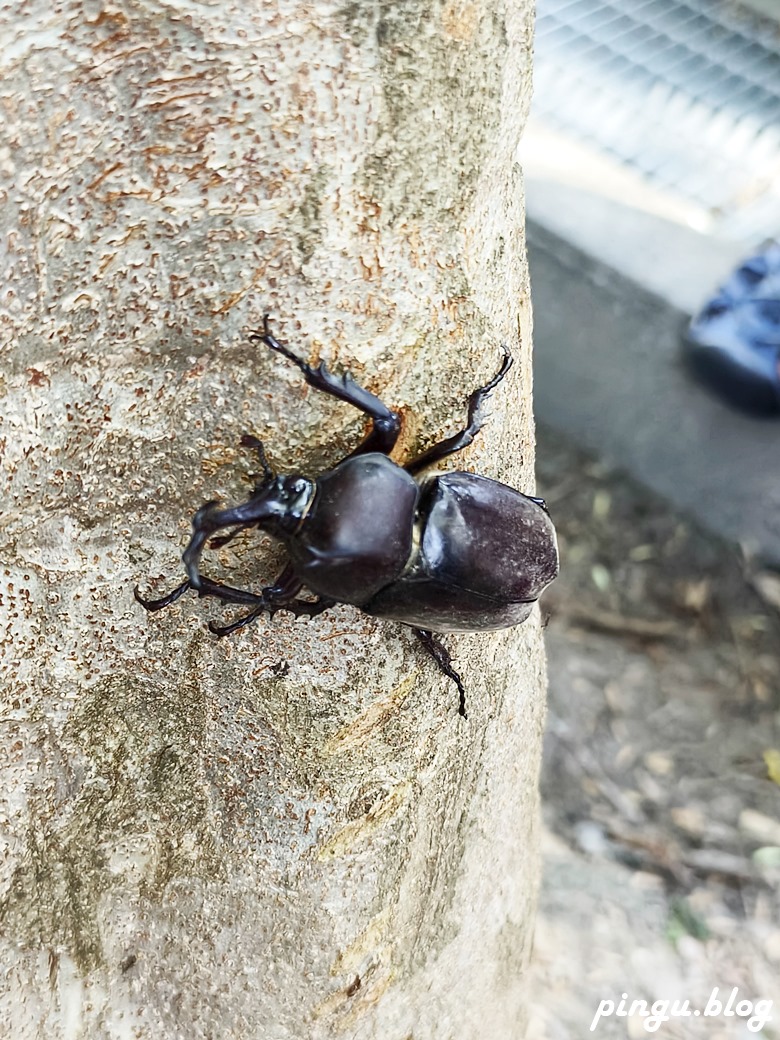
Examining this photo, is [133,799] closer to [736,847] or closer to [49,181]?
[49,181]

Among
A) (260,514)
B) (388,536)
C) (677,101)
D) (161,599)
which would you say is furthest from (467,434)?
(677,101)

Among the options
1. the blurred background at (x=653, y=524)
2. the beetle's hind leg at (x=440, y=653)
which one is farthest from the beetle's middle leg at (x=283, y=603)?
the blurred background at (x=653, y=524)

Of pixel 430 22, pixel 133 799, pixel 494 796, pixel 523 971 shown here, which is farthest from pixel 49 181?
pixel 523 971

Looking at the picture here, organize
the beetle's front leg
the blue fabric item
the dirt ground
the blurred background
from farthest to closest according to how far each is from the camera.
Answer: the blue fabric item < the blurred background < the dirt ground < the beetle's front leg

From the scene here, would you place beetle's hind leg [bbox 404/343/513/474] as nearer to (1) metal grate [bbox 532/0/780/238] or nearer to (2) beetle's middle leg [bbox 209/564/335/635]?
(2) beetle's middle leg [bbox 209/564/335/635]

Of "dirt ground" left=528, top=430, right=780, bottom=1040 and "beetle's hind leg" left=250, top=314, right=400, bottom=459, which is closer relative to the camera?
"beetle's hind leg" left=250, top=314, right=400, bottom=459

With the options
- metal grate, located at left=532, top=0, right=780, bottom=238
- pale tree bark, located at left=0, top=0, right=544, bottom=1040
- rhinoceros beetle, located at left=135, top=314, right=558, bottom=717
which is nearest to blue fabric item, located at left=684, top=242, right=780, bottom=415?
metal grate, located at left=532, top=0, right=780, bottom=238

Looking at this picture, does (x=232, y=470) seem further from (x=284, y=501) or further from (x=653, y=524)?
(x=653, y=524)

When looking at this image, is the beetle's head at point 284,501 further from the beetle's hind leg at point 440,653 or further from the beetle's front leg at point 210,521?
the beetle's hind leg at point 440,653
